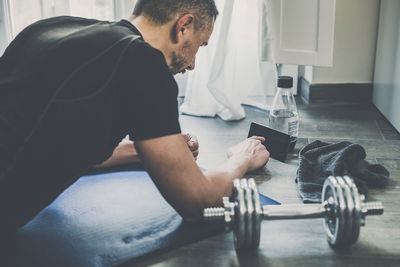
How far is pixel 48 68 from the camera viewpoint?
101cm

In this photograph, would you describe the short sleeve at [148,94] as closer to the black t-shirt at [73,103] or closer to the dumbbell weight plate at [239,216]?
the black t-shirt at [73,103]

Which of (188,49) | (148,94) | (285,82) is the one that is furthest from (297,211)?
(285,82)

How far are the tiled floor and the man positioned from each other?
0.41ft

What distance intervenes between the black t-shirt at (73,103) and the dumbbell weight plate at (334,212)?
1.13 feet

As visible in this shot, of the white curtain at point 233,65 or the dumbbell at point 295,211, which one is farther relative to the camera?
the white curtain at point 233,65

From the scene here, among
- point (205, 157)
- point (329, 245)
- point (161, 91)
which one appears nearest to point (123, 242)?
point (161, 91)

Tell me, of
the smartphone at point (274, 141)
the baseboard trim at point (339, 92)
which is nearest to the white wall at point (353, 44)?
the baseboard trim at point (339, 92)

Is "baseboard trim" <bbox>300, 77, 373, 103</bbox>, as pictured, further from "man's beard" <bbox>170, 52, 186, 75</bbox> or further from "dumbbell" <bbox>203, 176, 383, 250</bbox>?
"dumbbell" <bbox>203, 176, 383, 250</bbox>

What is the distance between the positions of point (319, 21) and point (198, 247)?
4.55 feet

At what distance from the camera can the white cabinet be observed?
7.33 feet

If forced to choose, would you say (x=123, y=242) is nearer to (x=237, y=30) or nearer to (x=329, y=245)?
(x=329, y=245)

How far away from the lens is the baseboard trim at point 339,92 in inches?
101

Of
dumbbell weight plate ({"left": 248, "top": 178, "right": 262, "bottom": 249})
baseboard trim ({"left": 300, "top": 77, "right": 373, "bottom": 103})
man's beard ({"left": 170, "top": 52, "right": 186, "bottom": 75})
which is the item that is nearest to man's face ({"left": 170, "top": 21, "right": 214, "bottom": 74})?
man's beard ({"left": 170, "top": 52, "right": 186, "bottom": 75})

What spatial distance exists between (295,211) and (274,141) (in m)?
0.61
